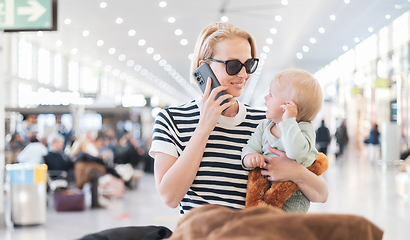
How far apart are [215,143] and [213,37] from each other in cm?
46

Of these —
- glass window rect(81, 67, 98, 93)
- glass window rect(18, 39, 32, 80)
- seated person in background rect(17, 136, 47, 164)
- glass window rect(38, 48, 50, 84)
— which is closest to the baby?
seated person in background rect(17, 136, 47, 164)

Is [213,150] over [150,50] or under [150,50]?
under

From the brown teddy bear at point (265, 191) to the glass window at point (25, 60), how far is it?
2275 centimetres

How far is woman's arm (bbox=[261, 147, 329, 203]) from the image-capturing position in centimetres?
147

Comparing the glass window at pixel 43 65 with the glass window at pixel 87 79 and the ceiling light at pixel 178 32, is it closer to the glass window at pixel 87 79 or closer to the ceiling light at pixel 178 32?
the glass window at pixel 87 79

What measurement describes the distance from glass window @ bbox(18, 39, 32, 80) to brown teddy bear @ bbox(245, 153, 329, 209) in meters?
22.8

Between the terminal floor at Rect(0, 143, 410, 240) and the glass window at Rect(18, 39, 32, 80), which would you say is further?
the glass window at Rect(18, 39, 32, 80)

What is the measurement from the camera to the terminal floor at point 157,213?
5.98m

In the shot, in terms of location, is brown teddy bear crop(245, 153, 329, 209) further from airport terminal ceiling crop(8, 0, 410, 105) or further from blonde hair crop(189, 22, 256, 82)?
airport terminal ceiling crop(8, 0, 410, 105)

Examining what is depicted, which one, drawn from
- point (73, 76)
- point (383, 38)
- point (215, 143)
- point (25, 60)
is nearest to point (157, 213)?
point (215, 143)

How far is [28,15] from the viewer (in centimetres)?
491

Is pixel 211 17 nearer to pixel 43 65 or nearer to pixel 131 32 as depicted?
pixel 131 32

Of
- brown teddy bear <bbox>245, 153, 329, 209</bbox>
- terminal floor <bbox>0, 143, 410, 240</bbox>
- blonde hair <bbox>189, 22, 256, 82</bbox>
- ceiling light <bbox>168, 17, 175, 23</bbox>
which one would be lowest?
terminal floor <bbox>0, 143, 410, 240</bbox>

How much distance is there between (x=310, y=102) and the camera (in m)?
1.57
